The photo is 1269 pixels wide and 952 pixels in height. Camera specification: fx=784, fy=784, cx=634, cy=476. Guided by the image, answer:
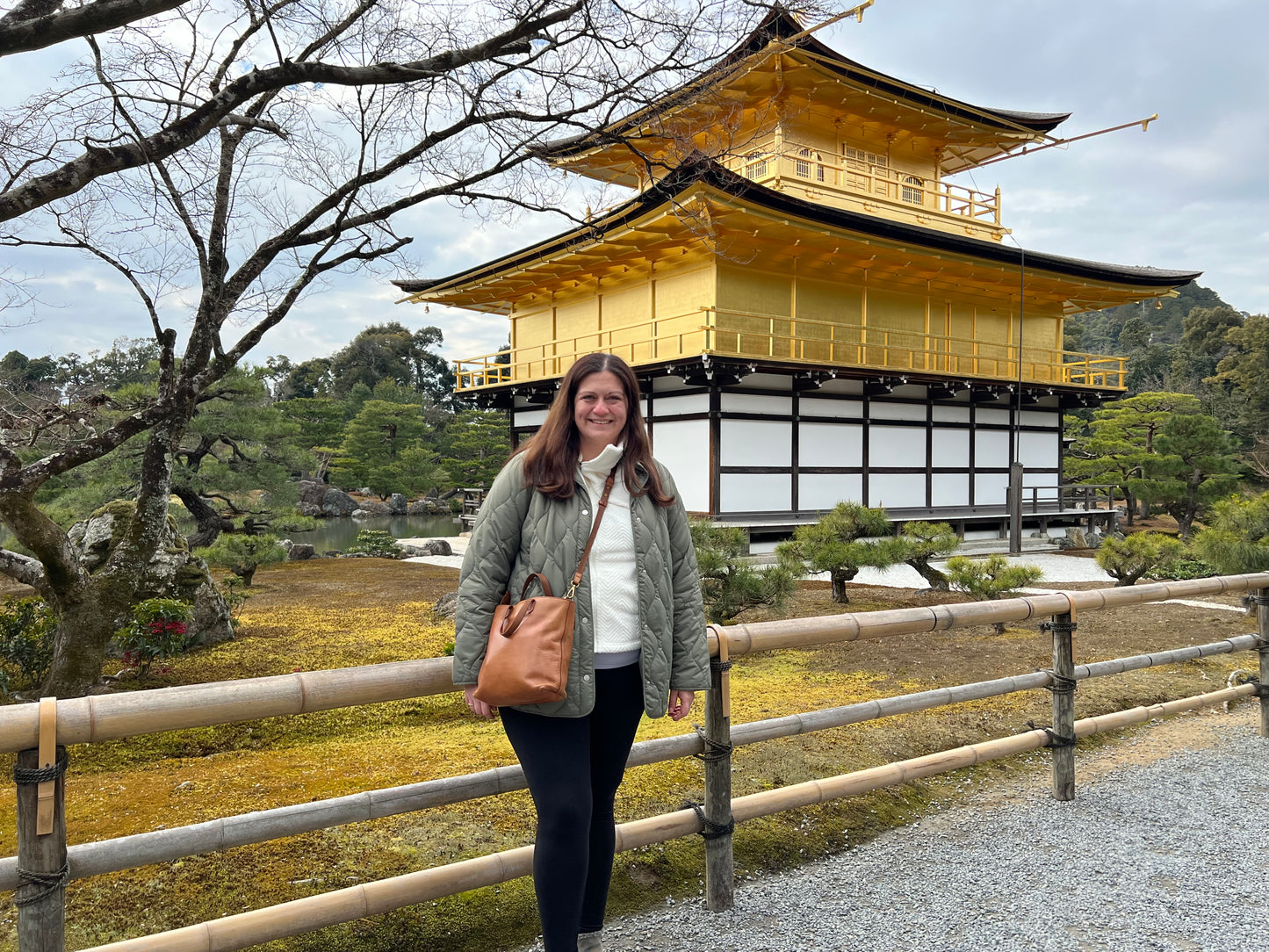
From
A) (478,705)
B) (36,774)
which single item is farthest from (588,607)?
(36,774)

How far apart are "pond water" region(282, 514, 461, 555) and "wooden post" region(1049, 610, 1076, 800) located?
49.2 feet

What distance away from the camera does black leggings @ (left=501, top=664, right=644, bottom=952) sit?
169 cm

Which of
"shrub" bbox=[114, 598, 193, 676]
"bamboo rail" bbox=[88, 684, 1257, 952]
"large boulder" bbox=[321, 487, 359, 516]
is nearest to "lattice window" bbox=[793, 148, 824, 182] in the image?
"shrub" bbox=[114, 598, 193, 676]

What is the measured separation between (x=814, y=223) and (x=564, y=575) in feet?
34.6

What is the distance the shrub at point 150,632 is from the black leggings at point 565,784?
4.18 metres

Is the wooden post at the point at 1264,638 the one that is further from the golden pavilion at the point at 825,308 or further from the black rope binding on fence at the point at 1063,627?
the golden pavilion at the point at 825,308

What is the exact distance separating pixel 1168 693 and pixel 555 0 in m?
5.53

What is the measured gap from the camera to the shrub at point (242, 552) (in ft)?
30.8

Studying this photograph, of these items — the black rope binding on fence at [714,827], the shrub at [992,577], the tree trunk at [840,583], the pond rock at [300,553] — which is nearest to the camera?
the black rope binding on fence at [714,827]

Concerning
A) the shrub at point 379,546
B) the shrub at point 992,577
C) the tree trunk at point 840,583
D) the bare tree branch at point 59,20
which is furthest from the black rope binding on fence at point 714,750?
the shrub at point 379,546

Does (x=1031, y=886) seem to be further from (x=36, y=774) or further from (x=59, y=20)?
(x=59, y=20)

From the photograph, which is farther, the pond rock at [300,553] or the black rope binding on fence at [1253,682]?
the pond rock at [300,553]

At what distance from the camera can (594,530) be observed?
1.77 meters

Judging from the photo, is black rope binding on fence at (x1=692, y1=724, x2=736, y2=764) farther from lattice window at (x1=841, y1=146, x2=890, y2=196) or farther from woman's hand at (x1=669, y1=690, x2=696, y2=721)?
lattice window at (x1=841, y1=146, x2=890, y2=196)
